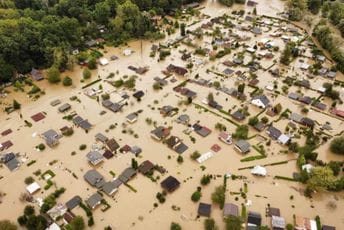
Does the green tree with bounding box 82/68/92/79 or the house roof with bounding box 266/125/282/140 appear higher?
the green tree with bounding box 82/68/92/79

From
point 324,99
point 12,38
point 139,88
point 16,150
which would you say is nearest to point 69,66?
point 12,38

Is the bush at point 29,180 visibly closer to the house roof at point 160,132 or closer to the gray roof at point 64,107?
the gray roof at point 64,107

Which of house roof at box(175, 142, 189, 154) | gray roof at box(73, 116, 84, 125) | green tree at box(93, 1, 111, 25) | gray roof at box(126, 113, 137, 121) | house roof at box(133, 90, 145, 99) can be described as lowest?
house roof at box(175, 142, 189, 154)

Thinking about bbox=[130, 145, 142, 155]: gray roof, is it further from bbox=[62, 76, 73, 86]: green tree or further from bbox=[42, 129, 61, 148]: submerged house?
bbox=[62, 76, 73, 86]: green tree

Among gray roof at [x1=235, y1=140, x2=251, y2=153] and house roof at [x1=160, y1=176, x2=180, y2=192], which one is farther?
gray roof at [x1=235, y1=140, x2=251, y2=153]

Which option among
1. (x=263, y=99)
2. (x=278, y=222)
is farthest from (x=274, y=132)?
(x=278, y=222)

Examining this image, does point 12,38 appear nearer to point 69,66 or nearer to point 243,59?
point 69,66

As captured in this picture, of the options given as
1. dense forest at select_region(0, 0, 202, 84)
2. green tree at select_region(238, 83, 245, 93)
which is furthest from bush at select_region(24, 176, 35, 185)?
green tree at select_region(238, 83, 245, 93)
